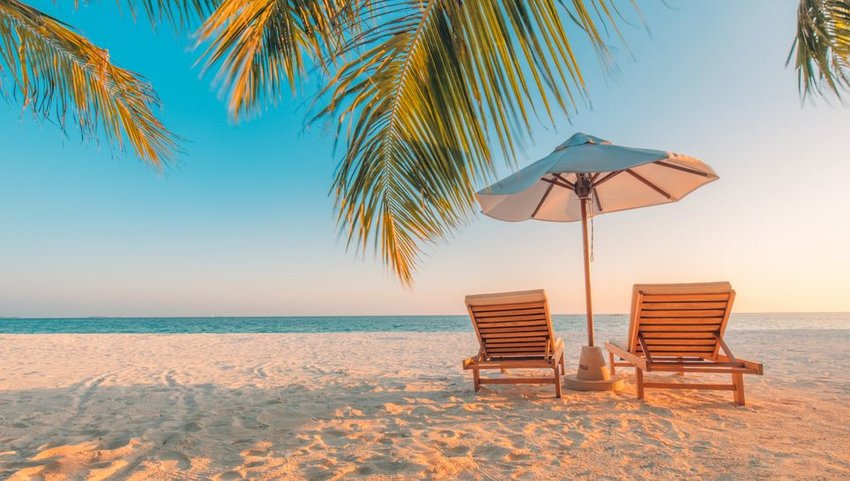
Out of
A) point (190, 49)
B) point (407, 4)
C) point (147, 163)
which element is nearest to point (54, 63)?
point (147, 163)

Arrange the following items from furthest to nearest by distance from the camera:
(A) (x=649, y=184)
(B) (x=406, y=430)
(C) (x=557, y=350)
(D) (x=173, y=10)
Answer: (A) (x=649, y=184) → (C) (x=557, y=350) → (B) (x=406, y=430) → (D) (x=173, y=10)

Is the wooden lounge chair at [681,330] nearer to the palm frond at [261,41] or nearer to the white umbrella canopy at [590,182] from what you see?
the white umbrella canopy at [590,182]

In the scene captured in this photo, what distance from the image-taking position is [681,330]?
3.43 m

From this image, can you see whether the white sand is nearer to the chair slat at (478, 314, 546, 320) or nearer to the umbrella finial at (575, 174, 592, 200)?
the chair slat at (478, 314, 546, 320)

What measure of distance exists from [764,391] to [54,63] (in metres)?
5.60

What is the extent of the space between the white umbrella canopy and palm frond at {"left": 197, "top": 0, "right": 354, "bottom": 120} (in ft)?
4.59

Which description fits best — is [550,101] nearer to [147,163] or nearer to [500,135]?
[500,135]

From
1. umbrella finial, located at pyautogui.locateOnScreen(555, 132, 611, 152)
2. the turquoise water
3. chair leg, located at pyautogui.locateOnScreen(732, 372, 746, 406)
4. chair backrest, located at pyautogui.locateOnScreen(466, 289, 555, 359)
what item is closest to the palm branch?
chair backrest, located at pyautogui.locateOnScreen(466, 289, 555, 359)

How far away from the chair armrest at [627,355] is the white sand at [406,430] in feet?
0.93

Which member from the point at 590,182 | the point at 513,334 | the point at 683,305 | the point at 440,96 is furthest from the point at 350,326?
the point at 440,96

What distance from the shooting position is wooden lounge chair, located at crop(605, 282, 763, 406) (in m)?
3.19

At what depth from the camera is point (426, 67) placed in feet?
4.52

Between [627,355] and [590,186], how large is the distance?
4.96 feet

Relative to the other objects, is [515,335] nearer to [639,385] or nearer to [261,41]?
[639,385]
